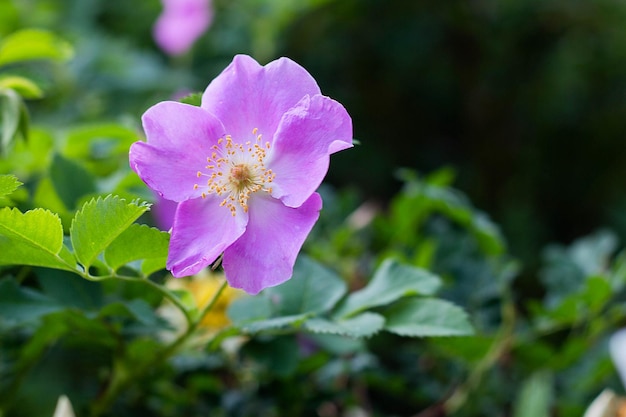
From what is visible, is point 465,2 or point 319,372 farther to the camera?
point 465,2

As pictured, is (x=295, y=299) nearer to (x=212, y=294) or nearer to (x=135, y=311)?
(x=135, y=311)

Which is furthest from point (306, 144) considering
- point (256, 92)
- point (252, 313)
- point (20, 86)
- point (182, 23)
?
point (182, 23)

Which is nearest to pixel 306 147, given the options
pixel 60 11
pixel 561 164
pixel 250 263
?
pixel 250 263

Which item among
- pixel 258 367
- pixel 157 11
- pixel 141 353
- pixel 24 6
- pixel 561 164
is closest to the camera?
pixel 141 353

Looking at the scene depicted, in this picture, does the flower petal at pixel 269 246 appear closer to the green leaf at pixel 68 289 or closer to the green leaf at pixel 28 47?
the green leaf at pixel 68 289

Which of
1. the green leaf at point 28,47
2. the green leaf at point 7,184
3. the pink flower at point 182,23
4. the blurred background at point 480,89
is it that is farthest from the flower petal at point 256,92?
the blurred background at point 480,89

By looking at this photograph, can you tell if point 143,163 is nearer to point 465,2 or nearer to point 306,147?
point 306,147
